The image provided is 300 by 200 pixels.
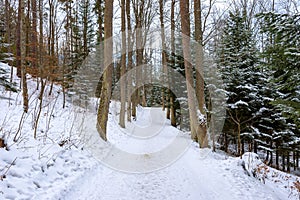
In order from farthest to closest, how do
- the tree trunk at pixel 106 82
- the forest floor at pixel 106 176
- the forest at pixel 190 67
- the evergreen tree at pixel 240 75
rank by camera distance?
the evergreen tree at pixel 240 75, the tree trunk at pixel 106 82, the forest at pixel 190 67, the forest floor at pixel 106 176

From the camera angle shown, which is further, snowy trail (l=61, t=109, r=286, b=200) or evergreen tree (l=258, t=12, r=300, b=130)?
evergreen tree (l=258, t=12, r=300, b=130)

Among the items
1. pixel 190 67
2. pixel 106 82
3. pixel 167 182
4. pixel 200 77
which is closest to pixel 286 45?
pixel 190 67

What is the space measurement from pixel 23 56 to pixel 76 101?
244 inches

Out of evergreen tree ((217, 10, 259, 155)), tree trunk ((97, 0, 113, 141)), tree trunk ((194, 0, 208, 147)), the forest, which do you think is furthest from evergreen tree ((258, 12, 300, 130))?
evergreen tree ((217, 10, 259, 155))

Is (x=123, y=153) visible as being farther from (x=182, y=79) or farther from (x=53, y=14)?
(x=53, y=14)

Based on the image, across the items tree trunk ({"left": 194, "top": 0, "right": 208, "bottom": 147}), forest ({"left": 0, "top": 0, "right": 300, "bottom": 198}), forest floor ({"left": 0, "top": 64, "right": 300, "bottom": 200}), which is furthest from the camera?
tree trunk ({"left": 194, "top": 0, "right": 208, "bottom": 147})

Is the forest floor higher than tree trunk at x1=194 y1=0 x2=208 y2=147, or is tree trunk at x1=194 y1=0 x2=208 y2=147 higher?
tree trunk at x1=194 y1=0 x2=208 y2=147

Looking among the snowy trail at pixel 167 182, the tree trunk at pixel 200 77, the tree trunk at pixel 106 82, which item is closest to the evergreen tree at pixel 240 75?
the tree trunk at pixel 200 77

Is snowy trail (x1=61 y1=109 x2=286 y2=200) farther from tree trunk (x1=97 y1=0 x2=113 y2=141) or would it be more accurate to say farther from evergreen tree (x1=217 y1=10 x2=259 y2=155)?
evergreen tree (x1=217 y1=10 x2=259 y2=155)

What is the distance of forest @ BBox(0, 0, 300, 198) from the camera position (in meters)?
5.68

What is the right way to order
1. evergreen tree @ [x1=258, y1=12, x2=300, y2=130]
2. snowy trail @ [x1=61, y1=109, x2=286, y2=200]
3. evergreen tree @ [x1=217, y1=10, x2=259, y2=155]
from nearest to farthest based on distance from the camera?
snowy trail @ [x1=61, y1=109, x2=286, y2=200] → evergreen tree @ [x1=258, y1=12, x2=300, y2=130] → evergreen tree @ [x1=217, y1=10, x2=259, y2=155]

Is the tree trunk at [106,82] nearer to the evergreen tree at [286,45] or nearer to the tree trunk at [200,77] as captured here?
the tree trunk at [200,77]

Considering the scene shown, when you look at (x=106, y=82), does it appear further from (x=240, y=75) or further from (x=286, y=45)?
(x=240, y=75)

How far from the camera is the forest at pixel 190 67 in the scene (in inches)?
224
